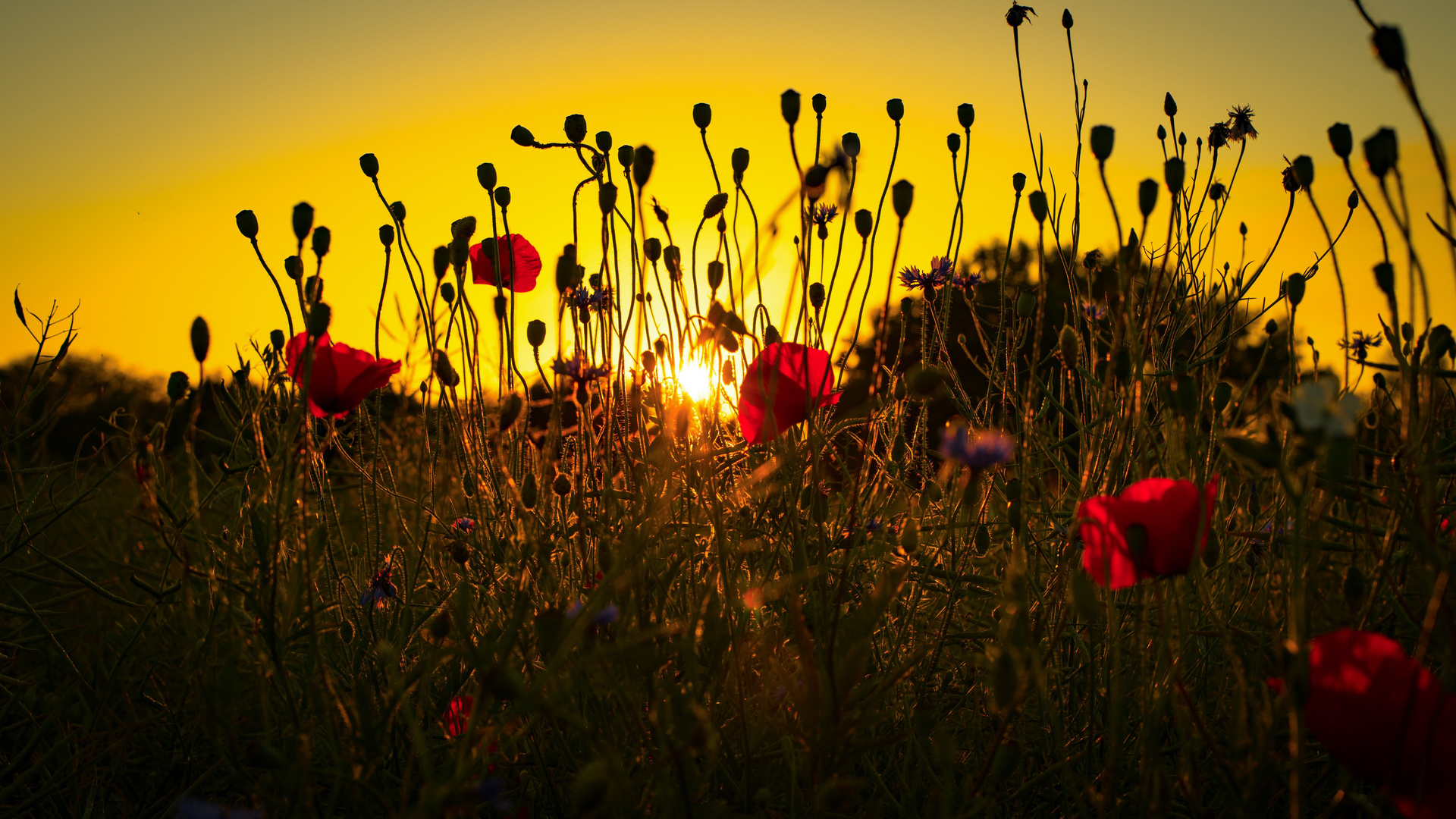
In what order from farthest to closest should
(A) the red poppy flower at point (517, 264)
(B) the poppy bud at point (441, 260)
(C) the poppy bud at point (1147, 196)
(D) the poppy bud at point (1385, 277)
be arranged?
(A) the red poppy flower at point (517, 264)
(B) the poppy bud at point (441, 260)
(C) the poppy bud at point (1147, 196)
(D) the poppy bud at point (1385, 277)

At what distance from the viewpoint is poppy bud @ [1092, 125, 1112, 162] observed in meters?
0.94

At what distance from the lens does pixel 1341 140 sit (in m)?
0.83

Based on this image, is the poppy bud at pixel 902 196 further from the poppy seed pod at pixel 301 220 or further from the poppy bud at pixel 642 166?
the poppy seed pod at pixel 301 220

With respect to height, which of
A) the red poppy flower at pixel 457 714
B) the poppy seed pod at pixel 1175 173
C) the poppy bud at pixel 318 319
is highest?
the poppy seed pod at pixel 1175 173

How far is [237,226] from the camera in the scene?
1271mm

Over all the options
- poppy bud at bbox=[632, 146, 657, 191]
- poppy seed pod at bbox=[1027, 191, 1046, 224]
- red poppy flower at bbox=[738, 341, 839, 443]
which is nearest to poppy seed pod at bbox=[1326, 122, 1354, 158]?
poppy seed pod at bbox=[1027, 191, 1046, 224]

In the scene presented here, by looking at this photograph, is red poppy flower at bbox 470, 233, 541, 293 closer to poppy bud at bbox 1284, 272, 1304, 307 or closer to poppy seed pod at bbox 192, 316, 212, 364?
poppy seed pod at bbox 192, 316, 212, 364

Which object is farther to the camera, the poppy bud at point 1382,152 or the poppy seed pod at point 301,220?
the poppy seed pod at point 301,220

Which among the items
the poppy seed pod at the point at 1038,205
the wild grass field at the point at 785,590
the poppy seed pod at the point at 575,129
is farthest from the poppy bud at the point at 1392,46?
the poppy seed pod at the point at 575,129

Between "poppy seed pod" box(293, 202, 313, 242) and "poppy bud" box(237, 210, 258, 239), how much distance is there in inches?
15.4

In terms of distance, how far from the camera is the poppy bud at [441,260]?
49.1 inches

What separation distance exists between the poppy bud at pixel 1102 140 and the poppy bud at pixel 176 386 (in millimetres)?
1133

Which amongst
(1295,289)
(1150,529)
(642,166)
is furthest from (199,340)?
(1295,289)

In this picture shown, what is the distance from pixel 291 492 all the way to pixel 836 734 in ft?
1.93
